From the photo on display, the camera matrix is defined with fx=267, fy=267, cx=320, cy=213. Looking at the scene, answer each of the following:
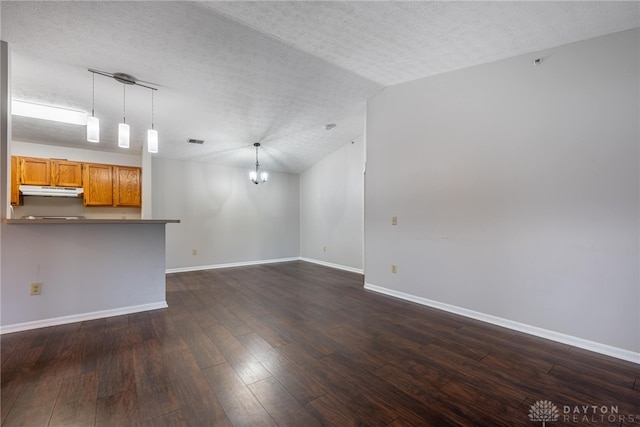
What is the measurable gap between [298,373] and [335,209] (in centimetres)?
442

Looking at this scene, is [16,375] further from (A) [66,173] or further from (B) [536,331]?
(B) [536,331]

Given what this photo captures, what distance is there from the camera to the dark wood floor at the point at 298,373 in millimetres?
1534

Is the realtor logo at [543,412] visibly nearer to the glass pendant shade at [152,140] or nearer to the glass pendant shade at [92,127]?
the glass pendant shade at [152,140]

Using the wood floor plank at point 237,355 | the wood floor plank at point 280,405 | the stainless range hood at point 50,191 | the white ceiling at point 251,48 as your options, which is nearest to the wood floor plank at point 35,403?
the wood floor plank at point 237,355

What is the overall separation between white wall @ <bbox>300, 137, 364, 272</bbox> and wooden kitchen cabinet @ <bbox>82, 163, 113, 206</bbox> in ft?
13.6

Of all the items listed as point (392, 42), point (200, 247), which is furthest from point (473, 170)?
point (200, 247)

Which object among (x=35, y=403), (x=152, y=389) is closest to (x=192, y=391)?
(x=152, y=389)

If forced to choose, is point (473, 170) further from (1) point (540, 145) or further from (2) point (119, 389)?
(2) point (119, 389)

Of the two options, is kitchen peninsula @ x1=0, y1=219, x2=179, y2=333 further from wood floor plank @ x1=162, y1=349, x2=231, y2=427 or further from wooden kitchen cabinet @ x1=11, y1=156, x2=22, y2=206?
wooden kitchen cabinet @ x1=11, y1=156, x2=22, y2=206

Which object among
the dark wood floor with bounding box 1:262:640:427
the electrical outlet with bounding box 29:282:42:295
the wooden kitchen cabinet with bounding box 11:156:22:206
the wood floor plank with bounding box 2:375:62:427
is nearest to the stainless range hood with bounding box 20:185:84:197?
the wooden kitchen cabinet with bounding box 11:156:22:206

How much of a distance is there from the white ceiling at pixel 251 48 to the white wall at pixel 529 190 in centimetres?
31

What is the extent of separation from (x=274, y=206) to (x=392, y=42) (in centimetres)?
483

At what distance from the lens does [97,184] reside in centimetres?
488

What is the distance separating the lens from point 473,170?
3.10 metres
